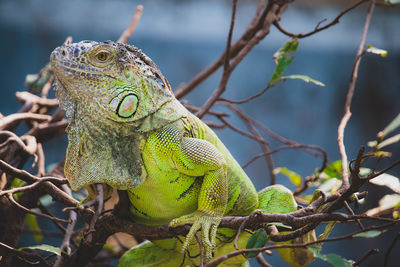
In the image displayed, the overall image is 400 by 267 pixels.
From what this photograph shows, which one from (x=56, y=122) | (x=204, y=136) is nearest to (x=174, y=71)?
(x=56, y=122)

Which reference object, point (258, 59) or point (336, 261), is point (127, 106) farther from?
point (258, 59)

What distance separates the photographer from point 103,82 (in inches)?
56.8

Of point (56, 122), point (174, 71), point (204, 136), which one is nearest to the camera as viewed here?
point (204, 136)

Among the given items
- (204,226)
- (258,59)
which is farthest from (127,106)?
(258,59)

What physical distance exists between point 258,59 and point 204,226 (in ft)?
9.65

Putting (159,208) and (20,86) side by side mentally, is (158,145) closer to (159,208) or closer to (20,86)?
Answer: (159,208)

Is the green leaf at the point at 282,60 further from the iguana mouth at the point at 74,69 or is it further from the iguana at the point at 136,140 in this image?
the iguana mouth at the point at 74,69

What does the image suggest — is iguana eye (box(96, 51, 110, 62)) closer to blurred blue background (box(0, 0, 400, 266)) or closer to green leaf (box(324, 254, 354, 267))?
green leaf (box(324, 254, 354, 267))

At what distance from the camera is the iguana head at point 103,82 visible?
55.9 inches

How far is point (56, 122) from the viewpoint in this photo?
7.88ft

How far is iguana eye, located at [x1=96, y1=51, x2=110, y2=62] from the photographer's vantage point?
145 centimetres

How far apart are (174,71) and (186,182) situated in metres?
2.49

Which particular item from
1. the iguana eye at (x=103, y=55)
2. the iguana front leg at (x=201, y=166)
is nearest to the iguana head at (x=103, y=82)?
the iguana eye at (x=103, y=55)

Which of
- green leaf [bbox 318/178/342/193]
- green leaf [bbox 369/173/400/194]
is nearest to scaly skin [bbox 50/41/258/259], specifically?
green leaf [bbox 369/173/400/194]
